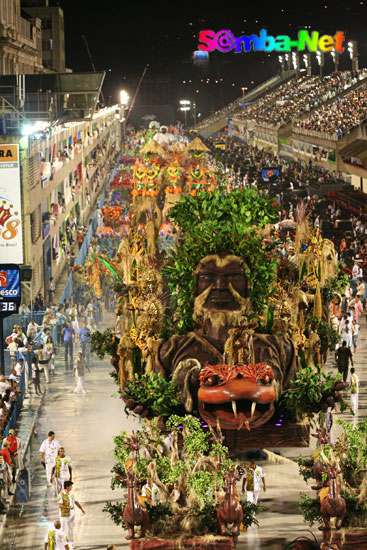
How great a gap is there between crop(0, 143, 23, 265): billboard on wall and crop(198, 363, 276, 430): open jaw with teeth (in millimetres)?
15599

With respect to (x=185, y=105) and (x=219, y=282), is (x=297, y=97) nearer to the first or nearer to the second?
(x=185, y=105)

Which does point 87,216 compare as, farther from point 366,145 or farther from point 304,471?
point 304,471

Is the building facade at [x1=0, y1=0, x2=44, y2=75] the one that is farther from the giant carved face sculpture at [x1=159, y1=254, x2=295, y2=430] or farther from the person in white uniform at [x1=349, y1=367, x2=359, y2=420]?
the giant carved face sculpture at [x1=159, y1=254, x2=295, y2=430]

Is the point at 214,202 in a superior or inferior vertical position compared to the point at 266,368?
superior

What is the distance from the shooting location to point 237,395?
14312 millimetres

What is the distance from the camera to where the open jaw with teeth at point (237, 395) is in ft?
47.1

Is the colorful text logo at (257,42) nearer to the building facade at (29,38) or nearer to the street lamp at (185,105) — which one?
the street lamp at (185,105)

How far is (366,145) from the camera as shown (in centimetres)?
5116

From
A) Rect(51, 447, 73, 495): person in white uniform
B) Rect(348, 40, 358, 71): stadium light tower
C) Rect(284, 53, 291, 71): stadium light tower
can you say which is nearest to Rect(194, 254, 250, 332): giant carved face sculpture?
Rect(51, 447, 73, 495): person in white uniform

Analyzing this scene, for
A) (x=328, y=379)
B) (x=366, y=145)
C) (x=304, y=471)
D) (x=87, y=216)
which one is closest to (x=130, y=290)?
(x=328, y=379)

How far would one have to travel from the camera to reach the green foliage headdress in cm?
1675

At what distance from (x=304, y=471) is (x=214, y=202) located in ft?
16.9

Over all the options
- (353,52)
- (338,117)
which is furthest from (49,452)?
(353,52)

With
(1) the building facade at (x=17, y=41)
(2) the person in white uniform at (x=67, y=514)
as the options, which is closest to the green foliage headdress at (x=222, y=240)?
(2) the person in white uniform at (x=67, y=514)
